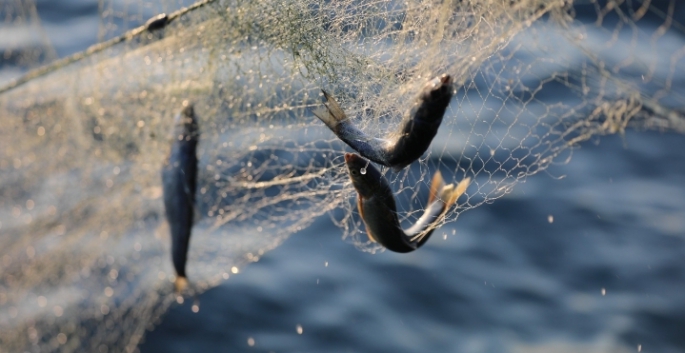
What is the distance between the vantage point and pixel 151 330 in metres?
6.20

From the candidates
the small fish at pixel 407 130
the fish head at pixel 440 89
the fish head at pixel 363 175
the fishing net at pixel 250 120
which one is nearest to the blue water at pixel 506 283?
the fishing net at pixel 250 120

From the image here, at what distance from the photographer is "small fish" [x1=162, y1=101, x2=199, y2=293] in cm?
488

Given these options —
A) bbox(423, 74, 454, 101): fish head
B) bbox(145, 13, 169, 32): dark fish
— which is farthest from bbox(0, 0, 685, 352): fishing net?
bbox(423, 74, 454, 101): fish head

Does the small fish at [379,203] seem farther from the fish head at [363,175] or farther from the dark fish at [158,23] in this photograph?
the dark fish at [158,23]

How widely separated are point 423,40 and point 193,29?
1.80m

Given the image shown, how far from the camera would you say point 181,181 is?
16.3ft

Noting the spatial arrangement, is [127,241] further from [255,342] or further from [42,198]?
[255,342]

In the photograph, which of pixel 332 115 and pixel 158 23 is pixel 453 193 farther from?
pixel 158 23

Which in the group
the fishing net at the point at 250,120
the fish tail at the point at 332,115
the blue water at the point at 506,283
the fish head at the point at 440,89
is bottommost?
the blue water at the point at 506,283

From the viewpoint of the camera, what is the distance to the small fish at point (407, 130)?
97.8 inches

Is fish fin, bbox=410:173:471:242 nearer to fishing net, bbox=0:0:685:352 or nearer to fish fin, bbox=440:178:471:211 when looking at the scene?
fish fin, bbox=440:178:471:211

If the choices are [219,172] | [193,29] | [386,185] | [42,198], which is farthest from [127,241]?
[386,185]

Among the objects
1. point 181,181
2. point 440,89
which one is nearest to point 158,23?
point 181,181

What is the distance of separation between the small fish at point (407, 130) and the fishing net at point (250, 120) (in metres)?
0.41
